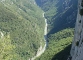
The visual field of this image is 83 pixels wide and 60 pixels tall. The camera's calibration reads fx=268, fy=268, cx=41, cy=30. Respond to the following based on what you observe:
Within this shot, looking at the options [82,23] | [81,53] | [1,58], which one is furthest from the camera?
[1,58]

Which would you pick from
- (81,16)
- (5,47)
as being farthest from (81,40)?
(5,47)

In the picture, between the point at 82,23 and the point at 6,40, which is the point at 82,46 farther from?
the point at 6,40

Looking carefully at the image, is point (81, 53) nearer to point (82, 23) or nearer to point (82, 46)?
point (82, 46)

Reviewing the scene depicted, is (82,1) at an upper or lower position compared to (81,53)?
upper

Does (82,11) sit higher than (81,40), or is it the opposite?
(82,11)

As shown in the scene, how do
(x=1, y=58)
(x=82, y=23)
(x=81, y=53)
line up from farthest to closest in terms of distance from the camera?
(x=1, y=58), (x=82, y=23), (x=81, y=53)

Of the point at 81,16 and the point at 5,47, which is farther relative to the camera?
the point at 5,47

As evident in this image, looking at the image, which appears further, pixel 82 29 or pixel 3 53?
pixel 3 53

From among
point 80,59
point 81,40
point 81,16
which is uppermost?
point 81,16

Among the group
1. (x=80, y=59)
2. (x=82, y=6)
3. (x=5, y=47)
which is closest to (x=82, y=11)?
(x=82, y=6)
